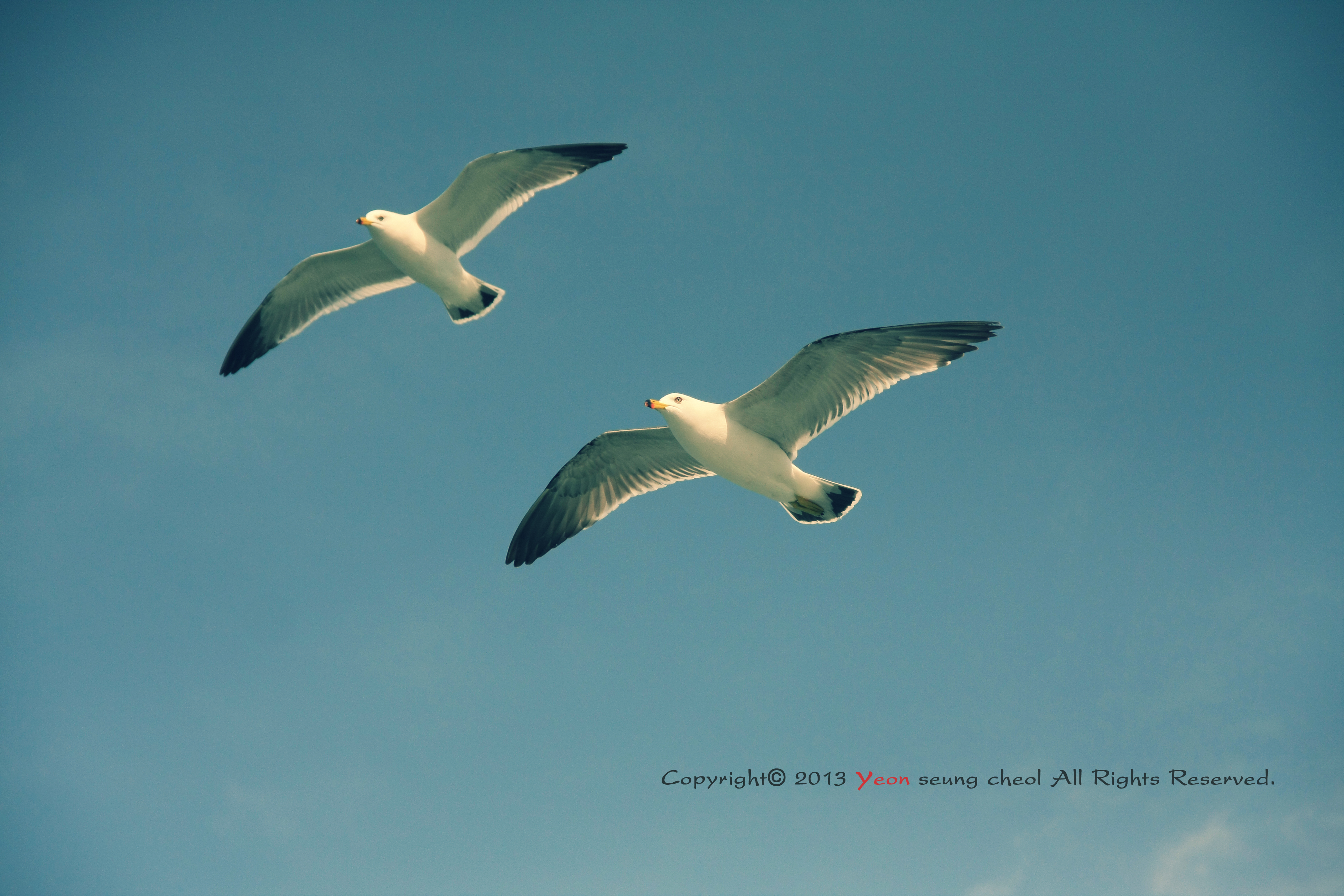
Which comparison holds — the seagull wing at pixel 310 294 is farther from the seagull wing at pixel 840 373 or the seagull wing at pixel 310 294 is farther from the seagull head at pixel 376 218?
the seagull wing at pixel 840 373

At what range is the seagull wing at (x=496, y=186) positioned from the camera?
1270 cm

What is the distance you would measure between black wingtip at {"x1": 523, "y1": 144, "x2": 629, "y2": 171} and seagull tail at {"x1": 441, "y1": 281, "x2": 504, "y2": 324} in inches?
76.5

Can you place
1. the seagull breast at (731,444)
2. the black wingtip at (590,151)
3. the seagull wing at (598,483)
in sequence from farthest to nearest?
1. the black wingtip at (590,151)
2. the seagull wing at (598,483)
3. the seagull breast at (731,444)

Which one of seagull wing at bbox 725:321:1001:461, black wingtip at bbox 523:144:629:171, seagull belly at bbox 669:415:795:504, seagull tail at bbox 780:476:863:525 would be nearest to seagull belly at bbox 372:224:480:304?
black wingtip at bbox 523:144:629:171

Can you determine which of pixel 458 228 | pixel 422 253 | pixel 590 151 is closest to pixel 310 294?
pixel 422 253

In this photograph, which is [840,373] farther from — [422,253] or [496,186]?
[422,253]

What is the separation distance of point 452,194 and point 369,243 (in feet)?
5.56

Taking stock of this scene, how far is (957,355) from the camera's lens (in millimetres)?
9680

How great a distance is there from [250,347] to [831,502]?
970cm

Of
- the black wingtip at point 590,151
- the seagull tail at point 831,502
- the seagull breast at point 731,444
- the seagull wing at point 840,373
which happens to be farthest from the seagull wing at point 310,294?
the seagull tail at point 831,502

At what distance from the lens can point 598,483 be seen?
39.4 ft

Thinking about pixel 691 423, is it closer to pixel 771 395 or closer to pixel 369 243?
pixel 771 395

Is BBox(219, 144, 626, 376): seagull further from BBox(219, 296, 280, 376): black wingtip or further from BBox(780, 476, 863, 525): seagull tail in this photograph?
BBox(780, 476, 863, 525): seagull tail

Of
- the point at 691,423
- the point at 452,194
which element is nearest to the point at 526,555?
the point at 691,423
